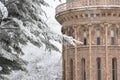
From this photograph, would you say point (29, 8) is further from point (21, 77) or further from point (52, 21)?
point (52, 21)

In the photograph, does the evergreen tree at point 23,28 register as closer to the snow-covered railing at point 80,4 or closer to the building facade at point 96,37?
the building facade at point 96,37

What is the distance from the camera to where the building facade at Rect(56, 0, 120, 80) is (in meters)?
27.8

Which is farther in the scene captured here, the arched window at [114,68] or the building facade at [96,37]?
the arched window at [114,68]

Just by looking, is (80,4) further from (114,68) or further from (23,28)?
(23,28)

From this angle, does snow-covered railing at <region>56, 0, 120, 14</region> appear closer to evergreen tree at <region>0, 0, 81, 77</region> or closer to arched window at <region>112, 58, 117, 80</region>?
arched window at <region>112, 58, 117, 80</region>

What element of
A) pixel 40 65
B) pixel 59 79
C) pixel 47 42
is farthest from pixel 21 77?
pixel 47 42

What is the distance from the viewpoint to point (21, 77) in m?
57.9

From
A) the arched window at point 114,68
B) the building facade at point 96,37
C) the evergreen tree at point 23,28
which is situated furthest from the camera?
the arched window at point 114,68

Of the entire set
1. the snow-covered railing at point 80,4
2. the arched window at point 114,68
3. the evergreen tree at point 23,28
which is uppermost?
the snow-covered railing at point 80,4

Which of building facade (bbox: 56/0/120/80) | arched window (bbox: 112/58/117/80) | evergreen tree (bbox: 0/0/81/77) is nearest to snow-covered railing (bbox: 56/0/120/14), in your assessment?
building facade (bbox: 56/0/120/80)

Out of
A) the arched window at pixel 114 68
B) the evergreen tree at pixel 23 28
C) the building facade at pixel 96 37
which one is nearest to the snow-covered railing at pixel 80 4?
the building facade at pixel 96 37

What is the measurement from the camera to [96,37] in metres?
28.5

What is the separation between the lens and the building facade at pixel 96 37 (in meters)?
27.8

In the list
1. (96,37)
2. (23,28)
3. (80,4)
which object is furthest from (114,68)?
(23,28)
